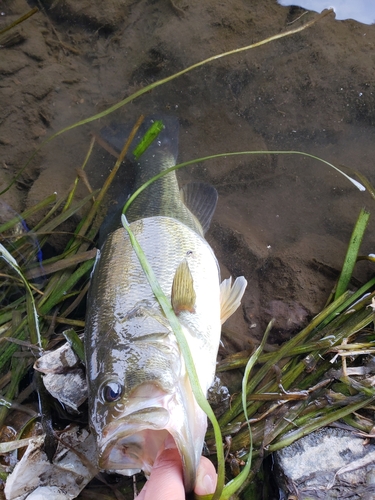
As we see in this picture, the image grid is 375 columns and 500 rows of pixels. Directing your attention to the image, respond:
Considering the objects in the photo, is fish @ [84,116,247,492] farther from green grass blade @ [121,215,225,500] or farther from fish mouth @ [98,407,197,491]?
green grass blade @ [121,215,225,500]

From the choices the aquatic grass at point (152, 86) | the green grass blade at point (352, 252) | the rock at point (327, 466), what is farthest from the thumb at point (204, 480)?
the aquatic grass at point (152, 86)

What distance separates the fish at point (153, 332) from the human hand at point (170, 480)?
0.14ft

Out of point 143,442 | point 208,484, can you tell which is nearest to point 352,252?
point 208,484

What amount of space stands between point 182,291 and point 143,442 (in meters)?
0.79

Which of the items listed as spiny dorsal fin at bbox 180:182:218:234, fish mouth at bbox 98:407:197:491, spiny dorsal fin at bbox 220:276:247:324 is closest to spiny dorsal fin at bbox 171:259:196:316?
spiny dorsal fin at bbox 220:276:247:324

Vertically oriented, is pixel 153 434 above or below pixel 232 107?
below

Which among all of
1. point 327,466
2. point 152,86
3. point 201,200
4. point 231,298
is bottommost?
point 327,466

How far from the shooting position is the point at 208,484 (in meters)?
1.95

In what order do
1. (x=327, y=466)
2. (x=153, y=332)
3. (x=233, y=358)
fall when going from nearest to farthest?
(x=153, y=332) < (x=327, y=466) < (x=233, y=358)

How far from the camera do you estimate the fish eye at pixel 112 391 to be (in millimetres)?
1969

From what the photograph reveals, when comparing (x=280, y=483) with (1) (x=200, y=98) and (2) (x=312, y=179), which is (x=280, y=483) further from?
(1) (x=200, y=98)

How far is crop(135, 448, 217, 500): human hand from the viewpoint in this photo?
1667 mm

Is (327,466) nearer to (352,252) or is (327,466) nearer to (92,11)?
(352,252)

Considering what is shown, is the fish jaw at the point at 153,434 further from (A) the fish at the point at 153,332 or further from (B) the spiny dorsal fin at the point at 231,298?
(B) the spiny dorsal fin at the point at 231,298
